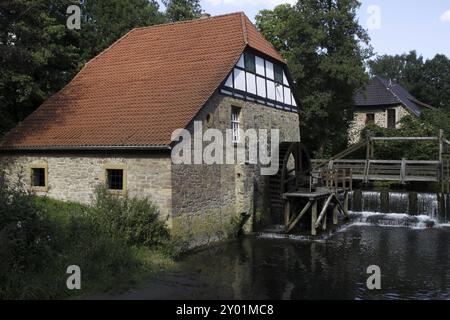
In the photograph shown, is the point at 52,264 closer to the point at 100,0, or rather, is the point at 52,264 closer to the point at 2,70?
the point at 2,70

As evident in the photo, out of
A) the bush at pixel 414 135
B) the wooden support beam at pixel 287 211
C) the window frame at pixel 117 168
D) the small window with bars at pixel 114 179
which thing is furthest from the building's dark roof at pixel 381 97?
the window frame at pixel 117 168

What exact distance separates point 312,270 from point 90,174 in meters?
7.19

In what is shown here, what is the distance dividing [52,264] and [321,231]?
1019cm

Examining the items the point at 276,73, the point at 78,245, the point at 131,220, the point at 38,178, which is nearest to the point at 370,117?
the point at 276,73

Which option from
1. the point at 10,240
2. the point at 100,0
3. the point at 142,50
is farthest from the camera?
the point at 100,0

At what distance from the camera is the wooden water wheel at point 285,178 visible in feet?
56.1

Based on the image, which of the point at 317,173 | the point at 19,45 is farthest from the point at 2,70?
the point at 317,173

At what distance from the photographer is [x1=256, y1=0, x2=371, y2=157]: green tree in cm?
2480

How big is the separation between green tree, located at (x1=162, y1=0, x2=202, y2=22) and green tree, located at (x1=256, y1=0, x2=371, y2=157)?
6.38 m

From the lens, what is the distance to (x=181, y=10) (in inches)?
1172

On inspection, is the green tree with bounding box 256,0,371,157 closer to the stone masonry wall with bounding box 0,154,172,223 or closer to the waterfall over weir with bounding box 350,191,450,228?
the waterfall over weir with bounding box 350,191,450,228

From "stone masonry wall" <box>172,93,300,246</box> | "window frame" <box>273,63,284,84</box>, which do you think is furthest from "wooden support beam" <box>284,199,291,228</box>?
"window frame" <box>273,63,284,84</box>

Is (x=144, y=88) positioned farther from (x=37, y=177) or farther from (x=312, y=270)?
(x=312, y=270)

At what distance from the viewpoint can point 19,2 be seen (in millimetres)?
14773
